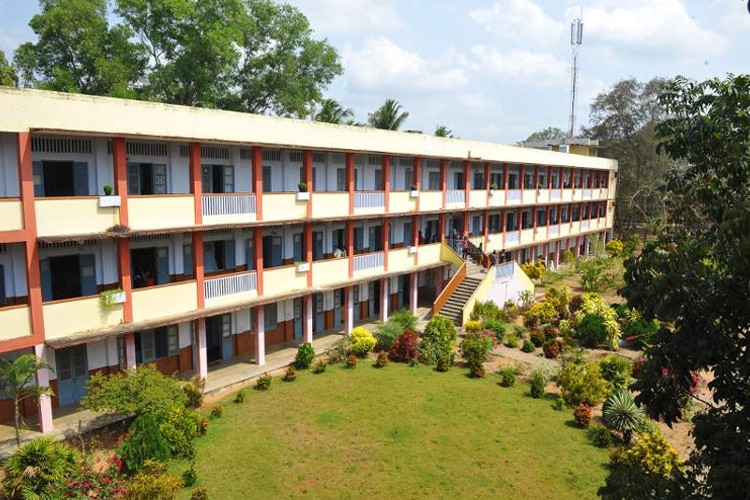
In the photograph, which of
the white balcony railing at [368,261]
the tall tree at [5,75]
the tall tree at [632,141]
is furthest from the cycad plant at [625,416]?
the tall tree at [632,141]

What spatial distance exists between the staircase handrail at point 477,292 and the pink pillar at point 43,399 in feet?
60.5

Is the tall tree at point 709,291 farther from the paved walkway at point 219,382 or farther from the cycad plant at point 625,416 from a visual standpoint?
the paved walkway at point 219,382

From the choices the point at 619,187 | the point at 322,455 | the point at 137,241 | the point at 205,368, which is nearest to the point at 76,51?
the point at 137,241

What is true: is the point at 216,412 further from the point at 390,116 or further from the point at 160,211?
the point at 390,116

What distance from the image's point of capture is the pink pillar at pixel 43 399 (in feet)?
A: 50.4

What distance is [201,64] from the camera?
3994 cm

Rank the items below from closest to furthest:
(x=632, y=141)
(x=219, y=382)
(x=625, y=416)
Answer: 1. (x=625, y=416)
2. (x=219, y=382)
3. (x=632, y=141)

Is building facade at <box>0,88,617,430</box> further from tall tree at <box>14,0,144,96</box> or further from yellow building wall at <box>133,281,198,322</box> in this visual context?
tall tree at <box>14,0,144,96</box>

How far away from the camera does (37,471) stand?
40.7 feet

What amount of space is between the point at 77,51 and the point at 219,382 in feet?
92.6

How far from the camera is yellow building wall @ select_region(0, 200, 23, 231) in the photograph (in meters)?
14.5

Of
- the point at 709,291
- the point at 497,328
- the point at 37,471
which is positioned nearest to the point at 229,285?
the point at 37,471

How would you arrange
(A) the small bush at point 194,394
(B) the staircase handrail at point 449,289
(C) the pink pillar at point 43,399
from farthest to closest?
(B) the staircase handrail at point 449,289, (A) the small bush at point 194,394, (C) the pink pillar at point 43,399

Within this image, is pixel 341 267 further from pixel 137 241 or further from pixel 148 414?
pixel 148 414
